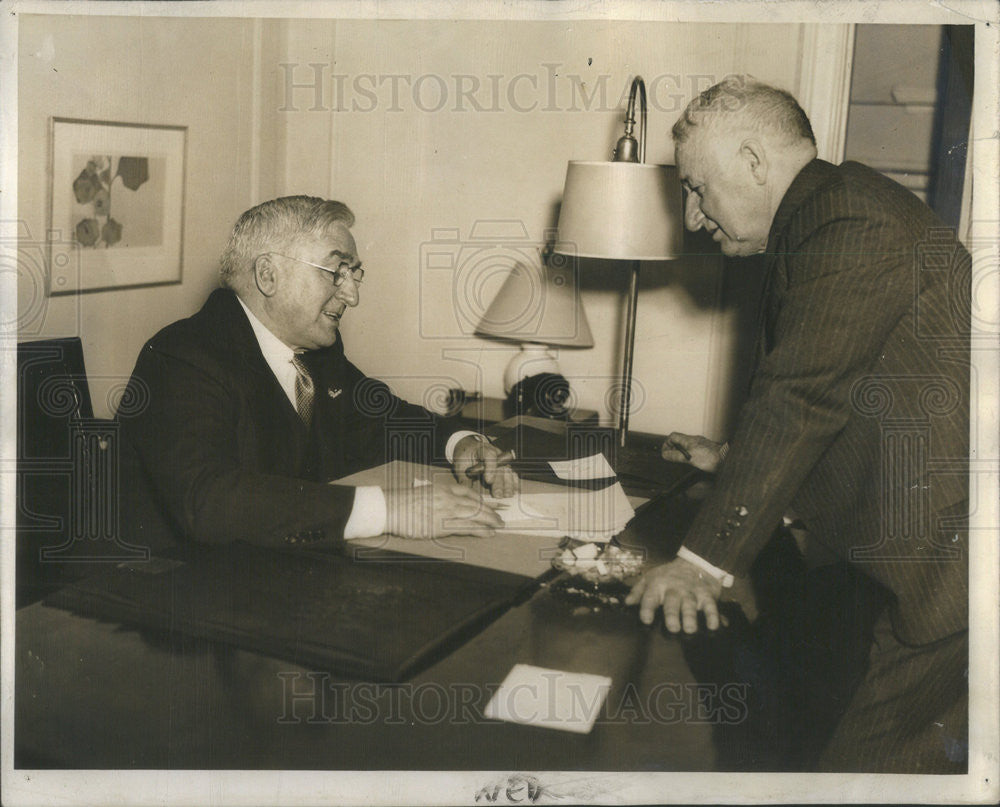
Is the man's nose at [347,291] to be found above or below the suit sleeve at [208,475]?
above

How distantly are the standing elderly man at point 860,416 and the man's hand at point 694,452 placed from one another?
498 mm

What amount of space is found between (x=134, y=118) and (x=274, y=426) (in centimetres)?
110

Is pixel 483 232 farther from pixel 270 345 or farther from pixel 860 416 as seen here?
pixel 860 416

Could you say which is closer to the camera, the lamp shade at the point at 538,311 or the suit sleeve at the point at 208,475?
the suit sleeve at the point at 208,475

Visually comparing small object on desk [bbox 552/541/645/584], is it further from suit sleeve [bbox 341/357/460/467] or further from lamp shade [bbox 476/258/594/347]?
lamp shade [bbox 476/258/594/347]

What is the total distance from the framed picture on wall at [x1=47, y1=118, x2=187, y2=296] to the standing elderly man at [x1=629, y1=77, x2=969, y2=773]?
1.44 meters

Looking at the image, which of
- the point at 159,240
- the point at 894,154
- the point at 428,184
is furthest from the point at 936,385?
the point at 159,240

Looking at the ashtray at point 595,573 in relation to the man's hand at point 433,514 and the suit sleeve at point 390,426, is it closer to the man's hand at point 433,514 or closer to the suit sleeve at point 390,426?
the man's hand at point 433,514

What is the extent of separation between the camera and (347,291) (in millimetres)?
2002

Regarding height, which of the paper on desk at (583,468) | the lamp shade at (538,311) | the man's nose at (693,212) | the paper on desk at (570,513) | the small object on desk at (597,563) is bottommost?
the small object on desk at (597,563)

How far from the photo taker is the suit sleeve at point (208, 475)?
1.49 metres

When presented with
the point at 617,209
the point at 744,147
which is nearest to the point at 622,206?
the point at 617,209

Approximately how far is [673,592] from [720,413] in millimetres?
1809

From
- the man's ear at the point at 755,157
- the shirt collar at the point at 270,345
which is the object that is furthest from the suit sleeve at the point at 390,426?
the man's ear at the point at 755,157
